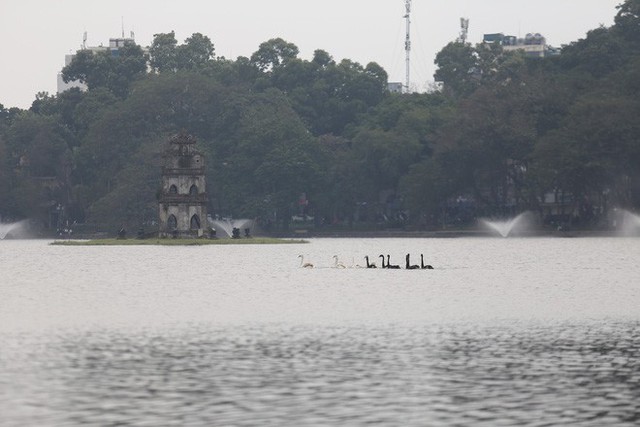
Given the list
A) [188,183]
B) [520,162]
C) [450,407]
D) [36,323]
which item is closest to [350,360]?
[450,407]

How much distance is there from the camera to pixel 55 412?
36.1 m

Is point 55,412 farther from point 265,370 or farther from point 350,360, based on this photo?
point 350,360

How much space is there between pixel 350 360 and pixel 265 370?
339 centimetres

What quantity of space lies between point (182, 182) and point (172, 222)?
19.2m

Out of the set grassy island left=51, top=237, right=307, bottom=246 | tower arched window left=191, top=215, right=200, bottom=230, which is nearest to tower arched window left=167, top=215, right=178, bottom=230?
tower arched window left=191, top=215, right=200, bottom=230

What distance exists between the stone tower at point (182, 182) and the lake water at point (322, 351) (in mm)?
75093

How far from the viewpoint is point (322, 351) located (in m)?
48.1

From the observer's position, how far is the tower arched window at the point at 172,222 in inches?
6880

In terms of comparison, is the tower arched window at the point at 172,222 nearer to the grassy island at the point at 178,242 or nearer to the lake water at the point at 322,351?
the grassy island at the point at 178,242

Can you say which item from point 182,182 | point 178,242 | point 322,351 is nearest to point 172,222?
point 178,242

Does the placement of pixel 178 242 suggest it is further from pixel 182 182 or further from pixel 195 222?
pixel 182 182

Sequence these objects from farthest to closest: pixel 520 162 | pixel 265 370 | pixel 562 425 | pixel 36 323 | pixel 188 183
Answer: pixel 520 162 < pixel 188 183 < pixel 36 323 < pixel 265 370 < pixel 562 425

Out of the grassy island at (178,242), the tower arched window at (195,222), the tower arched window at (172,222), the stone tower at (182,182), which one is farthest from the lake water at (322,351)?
the tower arched window at (172,222)

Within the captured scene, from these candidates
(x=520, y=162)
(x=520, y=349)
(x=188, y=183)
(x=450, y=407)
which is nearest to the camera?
(x=450, y=407)
